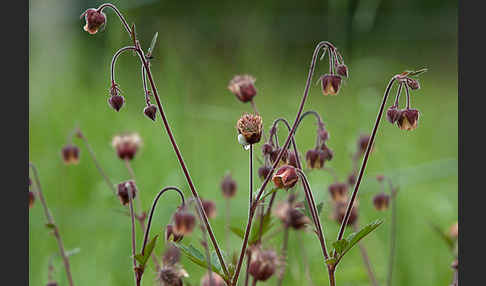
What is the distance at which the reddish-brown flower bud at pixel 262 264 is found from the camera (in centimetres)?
99

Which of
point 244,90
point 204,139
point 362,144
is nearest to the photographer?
point 244,90

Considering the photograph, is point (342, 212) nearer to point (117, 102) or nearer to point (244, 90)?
point (244, 90)

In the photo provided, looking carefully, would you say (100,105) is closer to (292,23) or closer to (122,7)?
(122,7)

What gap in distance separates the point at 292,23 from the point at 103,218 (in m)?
3.28

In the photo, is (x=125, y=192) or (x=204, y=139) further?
(x=204, y=139)

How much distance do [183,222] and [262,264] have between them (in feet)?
0.58

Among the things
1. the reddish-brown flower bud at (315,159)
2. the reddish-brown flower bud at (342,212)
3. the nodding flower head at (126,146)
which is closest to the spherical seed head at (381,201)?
the reddish-brown flower bud at (342,212)

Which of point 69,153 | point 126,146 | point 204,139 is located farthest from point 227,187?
point 204,139

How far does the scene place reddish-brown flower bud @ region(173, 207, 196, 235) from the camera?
0.89 meters

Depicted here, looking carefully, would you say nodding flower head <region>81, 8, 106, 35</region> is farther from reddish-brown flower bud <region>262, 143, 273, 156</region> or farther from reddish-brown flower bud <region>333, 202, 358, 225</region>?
reddish-brown flower bud <region>333, 202, 358, 225</region>

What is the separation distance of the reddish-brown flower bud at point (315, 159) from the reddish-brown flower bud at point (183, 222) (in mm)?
222

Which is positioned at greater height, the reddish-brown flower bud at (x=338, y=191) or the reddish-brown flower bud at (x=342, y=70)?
the reddish-brown flower bud at (x=342, y=70)

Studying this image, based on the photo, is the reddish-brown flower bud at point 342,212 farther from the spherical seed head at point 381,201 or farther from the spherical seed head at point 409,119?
the spherical seed head at point 409,119

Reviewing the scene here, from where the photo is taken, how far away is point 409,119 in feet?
2.88
